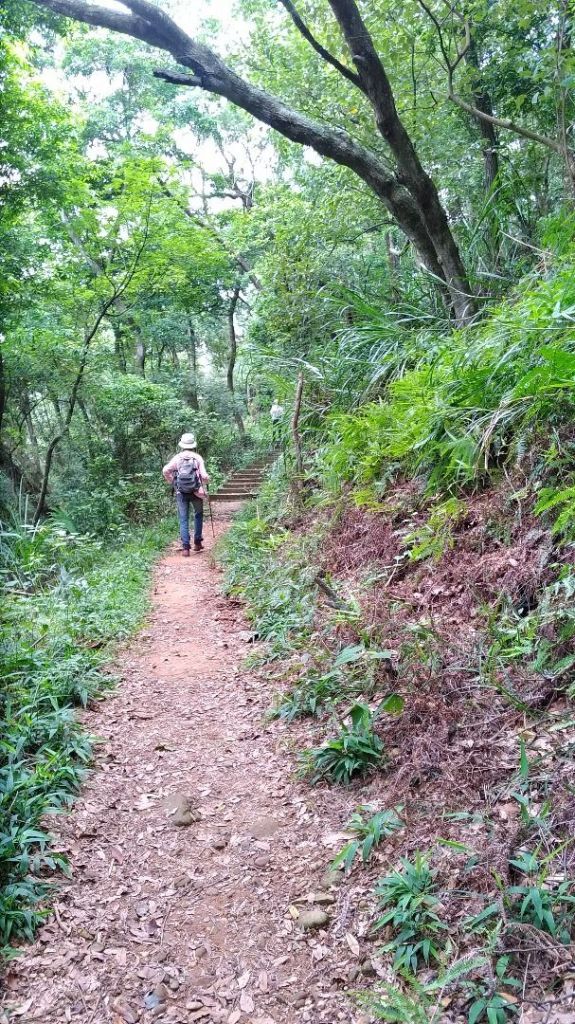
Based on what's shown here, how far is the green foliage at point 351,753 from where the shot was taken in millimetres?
2613

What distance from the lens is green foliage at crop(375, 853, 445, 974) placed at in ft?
5.69

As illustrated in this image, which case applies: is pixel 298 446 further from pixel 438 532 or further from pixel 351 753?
pixel 351 753

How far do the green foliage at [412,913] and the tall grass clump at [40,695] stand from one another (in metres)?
1.33

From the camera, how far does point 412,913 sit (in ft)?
6.00

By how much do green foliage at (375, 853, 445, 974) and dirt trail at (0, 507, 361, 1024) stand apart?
202 mm

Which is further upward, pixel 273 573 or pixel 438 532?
pixel 438 532

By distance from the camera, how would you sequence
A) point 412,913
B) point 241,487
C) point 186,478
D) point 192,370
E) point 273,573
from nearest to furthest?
point 412,913 < point 273,573 < point 186,478 < point 241,487 < point 192,370

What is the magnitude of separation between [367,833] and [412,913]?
460mm

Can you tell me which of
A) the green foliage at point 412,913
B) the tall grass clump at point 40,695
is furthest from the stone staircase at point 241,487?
the green foliage at point 412,913

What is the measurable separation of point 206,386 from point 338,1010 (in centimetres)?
1662

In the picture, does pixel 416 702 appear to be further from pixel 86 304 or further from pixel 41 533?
pixel 86 304

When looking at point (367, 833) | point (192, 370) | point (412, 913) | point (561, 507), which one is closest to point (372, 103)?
point (561, 507)

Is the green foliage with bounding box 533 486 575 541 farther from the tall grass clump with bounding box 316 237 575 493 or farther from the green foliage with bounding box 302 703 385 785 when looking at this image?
the green foliage with bounding box 302 703 385 785

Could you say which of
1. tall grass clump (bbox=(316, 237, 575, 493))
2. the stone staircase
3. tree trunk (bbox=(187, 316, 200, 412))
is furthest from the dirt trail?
tree trunk (bbox=(187, 316, 200, 412))
